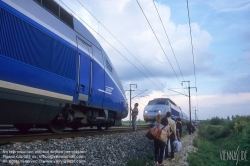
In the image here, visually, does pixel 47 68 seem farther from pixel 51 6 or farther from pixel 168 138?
pixel 168 138

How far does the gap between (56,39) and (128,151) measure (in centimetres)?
417

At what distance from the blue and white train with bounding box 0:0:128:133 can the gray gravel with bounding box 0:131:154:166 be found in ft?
4.07

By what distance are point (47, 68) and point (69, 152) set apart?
2.77 m

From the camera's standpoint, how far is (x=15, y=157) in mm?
4684

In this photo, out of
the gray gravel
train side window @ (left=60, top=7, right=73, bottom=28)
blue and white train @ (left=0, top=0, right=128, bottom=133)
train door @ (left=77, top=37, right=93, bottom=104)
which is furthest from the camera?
train door @ (left=77, top=37, right=93, bottom=104)

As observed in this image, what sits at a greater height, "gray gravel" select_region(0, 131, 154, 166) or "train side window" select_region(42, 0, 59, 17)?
"train side window" select_region(42, 0, 59, 17)

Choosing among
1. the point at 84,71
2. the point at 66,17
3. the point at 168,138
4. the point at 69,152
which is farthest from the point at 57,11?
the point at 168,138

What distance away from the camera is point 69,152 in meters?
5.72

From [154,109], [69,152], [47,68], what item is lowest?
[69,152]

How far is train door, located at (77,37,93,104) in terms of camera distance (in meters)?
9.50

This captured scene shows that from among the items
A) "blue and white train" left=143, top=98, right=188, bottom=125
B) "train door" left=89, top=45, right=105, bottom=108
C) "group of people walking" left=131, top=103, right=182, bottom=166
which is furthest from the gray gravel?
"blue and white train" left=143, top=98, right=188, bottom=125

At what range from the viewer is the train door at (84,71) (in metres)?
9.50

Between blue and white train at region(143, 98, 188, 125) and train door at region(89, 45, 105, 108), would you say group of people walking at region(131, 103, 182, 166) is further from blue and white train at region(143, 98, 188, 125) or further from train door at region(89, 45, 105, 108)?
blue and white train at region(143, 98, 188, 125)

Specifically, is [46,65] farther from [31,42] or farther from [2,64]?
[2,64]
